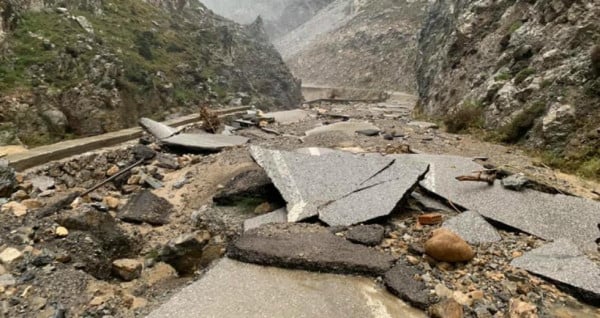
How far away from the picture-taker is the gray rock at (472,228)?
3.08m

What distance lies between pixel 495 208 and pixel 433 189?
0.64m

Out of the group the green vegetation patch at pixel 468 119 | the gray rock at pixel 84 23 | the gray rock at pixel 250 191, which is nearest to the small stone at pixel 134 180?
the gray rock at pixel 250 191

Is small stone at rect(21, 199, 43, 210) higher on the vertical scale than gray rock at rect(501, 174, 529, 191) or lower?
lower

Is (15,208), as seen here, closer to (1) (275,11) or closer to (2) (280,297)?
(2) (280,297)

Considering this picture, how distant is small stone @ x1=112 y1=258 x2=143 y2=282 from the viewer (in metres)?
3.31

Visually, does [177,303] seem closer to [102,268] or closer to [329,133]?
[102,268]

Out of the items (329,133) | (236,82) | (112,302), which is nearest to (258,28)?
(236,82)

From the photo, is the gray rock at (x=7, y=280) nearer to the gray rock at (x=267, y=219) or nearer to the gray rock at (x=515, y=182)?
the gray rock at (x=267, y=219)

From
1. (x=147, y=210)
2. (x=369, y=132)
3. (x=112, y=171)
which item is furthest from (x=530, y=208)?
(x=112, y=171)

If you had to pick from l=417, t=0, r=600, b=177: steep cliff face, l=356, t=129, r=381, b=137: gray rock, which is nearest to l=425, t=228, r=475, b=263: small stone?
l=417, t=0, r=600, b=177: steep cliff face

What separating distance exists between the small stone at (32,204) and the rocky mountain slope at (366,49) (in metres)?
27.7

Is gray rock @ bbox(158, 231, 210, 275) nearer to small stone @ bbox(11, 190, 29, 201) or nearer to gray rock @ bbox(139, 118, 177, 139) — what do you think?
small stone @ bbox(11, 190, 29, 201)

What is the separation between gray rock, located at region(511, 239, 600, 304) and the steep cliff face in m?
2.45

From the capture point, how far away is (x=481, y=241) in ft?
9.97
